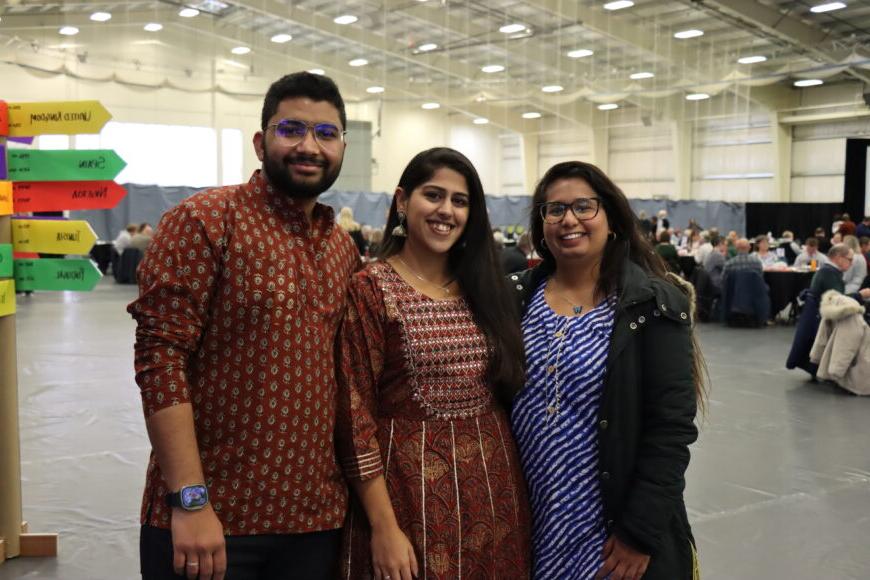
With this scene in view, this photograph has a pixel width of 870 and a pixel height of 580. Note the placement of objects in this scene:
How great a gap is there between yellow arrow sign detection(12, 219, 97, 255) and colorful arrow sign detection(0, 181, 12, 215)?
8cm

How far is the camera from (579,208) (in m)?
1.93

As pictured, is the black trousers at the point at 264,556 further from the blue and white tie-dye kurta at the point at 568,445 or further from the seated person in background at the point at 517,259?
the seated person in background at the point at 517,259

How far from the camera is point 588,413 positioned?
1.84m

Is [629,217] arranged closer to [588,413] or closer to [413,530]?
[588,413]

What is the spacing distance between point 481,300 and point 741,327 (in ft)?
34.6

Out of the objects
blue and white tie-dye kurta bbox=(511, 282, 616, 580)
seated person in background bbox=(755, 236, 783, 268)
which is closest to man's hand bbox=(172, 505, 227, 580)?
blue and white tie-dye kurta bbox=(511, 282, 616, 580)

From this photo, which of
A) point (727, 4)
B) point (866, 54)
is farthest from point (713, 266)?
point (866, 54)

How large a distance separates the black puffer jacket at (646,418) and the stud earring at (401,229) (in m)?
0.51

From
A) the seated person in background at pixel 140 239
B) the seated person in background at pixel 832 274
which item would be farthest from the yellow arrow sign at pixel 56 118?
the seated person in background at pixel 140 239

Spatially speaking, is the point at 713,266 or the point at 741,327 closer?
the point at 741,327

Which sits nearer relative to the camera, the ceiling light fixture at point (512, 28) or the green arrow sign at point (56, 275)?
the green arrow sign at point (56, 275)

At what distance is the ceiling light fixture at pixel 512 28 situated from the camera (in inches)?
763

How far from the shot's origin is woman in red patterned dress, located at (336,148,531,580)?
5.68 feet

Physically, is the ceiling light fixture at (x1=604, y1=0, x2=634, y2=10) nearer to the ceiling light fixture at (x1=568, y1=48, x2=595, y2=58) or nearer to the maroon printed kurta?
the ceiling light fixture at (x1=568, y1=48, x2=595, y2=58)
